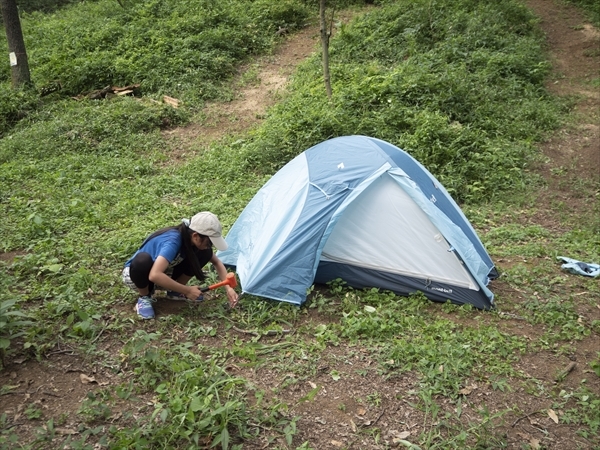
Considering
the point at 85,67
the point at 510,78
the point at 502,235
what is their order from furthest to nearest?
the point at 85,67, the point at 510,78, the point at 502,235

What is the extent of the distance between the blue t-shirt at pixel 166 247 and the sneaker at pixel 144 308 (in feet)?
1.28

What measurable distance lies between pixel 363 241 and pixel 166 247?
74.1 inches

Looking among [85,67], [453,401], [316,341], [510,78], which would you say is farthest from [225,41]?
[453,401]

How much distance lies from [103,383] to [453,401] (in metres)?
2.45

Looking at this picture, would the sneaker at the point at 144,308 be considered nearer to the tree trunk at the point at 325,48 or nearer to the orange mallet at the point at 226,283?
the orange mallet at the point at 226,283

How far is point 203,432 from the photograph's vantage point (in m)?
3.28

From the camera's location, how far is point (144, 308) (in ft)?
15.1

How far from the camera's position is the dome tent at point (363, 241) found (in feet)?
16.6

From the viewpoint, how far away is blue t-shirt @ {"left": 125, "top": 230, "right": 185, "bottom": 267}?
4.40 metres

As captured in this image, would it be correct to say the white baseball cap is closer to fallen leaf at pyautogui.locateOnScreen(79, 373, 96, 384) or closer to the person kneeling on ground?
the person kneeling on ground

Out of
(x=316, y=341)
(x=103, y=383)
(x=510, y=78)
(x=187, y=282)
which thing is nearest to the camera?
(x=103, y=383)

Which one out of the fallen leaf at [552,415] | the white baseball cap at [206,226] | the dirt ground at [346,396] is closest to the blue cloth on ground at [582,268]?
the dirt ground at [346,396]

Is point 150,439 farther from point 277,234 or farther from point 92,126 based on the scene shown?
point 92,126

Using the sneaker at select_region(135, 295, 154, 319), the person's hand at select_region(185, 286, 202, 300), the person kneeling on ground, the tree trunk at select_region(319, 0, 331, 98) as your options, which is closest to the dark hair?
the person kneeling on ground
